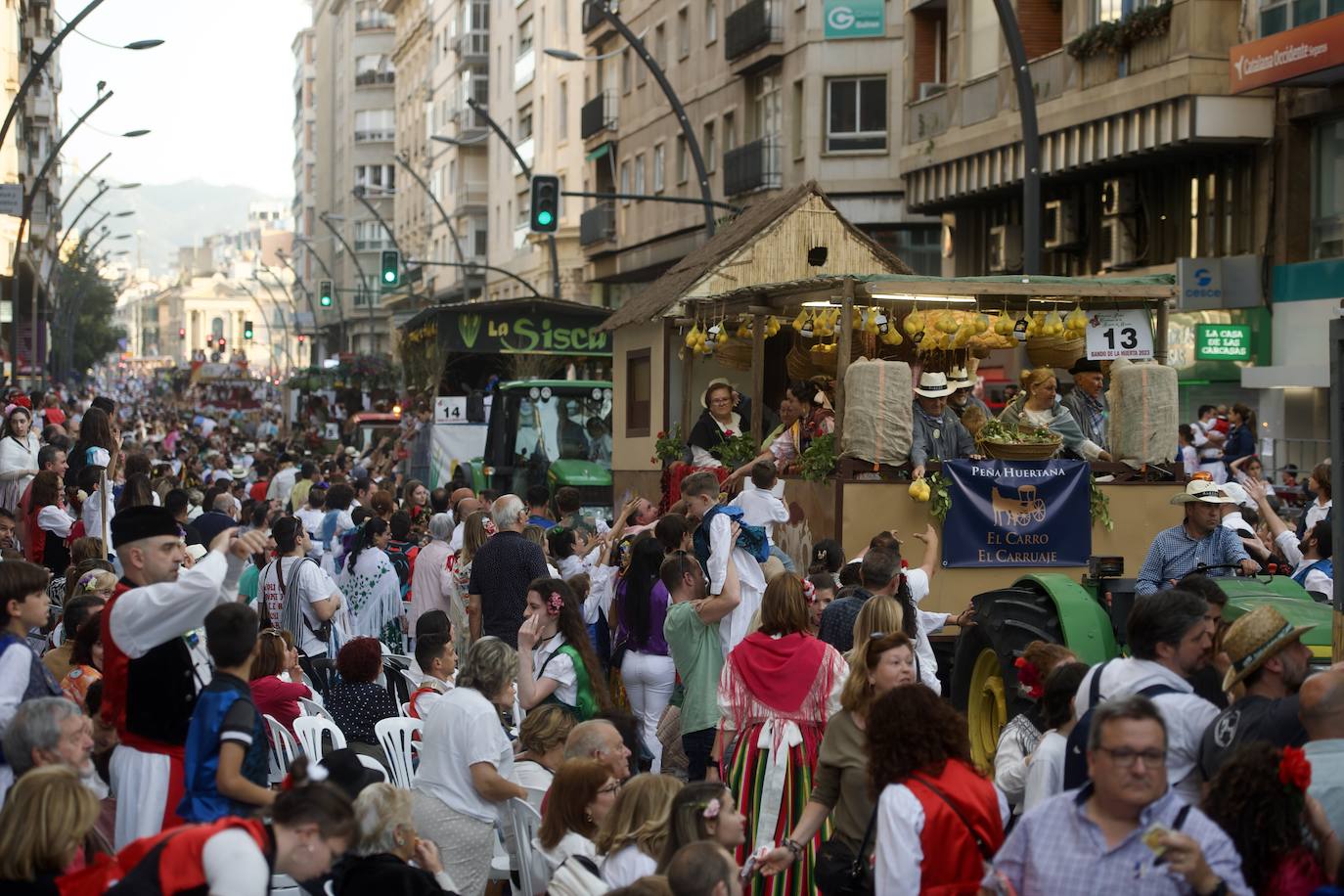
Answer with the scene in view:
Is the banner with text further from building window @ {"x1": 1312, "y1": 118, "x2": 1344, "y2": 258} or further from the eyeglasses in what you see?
building window @ {"x1": 1312, "y1": 118, "x2": 1344, "y2": 258}

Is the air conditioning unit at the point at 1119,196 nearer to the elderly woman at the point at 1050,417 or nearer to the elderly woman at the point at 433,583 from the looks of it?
the elderly woman at the point at 1050,417

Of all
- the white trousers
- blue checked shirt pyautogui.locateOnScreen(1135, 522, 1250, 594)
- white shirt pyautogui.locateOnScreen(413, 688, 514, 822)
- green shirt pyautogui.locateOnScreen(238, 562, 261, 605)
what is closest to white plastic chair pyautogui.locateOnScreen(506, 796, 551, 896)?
white shirt pyautogui.locateOnScreen(413, 688, 514, 822)

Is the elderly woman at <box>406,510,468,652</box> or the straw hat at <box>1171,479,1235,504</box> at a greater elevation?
the straw hat at <box>1171,479,1235,504</box>

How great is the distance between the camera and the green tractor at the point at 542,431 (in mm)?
22703

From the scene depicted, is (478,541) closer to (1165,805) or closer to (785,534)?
(785,534)

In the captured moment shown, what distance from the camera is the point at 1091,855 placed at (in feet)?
16.2

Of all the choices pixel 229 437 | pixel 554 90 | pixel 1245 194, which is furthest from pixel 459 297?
pixel 1245 194

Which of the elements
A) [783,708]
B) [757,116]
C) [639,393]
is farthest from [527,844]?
[757,116]

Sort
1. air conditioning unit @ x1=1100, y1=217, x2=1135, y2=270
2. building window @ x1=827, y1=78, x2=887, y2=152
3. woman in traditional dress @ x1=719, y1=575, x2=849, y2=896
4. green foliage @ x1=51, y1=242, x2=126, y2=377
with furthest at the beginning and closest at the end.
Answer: green foliage @ x1=51, y1=242, x2=126, y2=377 < building window @ x1=827, y1=78, x2=887, y2=152 < air conditioning unit @ x1=1100, y1=217, x2=1135, y2=270 < woman in traditional dress @ x1=719, y1=575, x2=849, y2=896

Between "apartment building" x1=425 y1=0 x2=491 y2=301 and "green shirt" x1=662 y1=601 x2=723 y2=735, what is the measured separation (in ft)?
192

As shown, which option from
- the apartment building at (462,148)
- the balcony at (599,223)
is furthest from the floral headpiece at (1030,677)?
the apartment building at (462,148)

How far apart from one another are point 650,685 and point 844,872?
166 inches

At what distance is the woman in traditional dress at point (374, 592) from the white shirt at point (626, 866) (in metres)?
8.20

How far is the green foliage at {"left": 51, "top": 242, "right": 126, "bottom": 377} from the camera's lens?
71.5 metres
